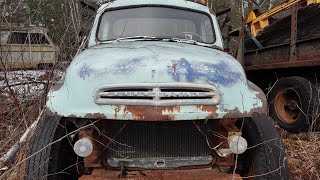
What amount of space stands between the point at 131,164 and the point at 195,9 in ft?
7.41

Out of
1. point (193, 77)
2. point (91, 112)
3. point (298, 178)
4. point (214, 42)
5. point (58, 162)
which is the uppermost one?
point (214, 42)

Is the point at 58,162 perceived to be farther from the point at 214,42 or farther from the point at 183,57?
the point at 214,42

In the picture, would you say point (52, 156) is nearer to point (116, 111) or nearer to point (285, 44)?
point (116, 111)

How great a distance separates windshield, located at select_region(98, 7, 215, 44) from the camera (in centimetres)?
432

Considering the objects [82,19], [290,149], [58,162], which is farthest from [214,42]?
[82,19]

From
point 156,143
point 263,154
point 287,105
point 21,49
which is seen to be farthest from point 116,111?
point 287,105

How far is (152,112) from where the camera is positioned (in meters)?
2.81

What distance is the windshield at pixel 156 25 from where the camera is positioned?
170 inches

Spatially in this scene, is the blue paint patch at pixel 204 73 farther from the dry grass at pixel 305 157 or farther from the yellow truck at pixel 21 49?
the yellow truck at pixel 21 49

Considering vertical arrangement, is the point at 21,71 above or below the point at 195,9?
below

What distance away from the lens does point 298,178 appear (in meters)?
4.07

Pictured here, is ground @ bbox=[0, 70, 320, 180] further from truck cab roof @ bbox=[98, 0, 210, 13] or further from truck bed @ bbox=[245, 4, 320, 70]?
truck cab roof @ bbox=[98, 0, 210, 13]

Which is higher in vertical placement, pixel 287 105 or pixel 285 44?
pixel 285 44

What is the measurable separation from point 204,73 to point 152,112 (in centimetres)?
52
